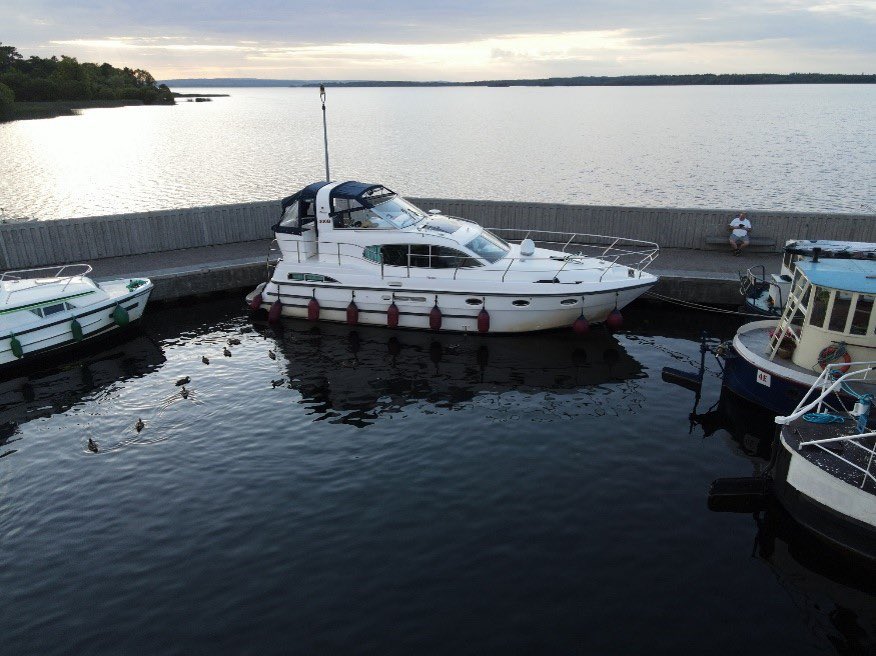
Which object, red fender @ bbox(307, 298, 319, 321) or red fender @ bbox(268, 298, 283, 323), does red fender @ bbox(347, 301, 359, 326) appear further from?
red fender @ bbox(268, 298, 283, 323)

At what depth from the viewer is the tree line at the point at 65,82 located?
122 m

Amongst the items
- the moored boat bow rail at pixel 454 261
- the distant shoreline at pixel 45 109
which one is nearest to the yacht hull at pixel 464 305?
the moored boat bow rail at pixel 454 261

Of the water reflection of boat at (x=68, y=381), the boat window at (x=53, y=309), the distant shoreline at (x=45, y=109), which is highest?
the distant shoreline at (x=45, y=109)

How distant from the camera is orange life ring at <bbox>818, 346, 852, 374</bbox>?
1286 cm

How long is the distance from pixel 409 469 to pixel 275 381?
5.67 metres

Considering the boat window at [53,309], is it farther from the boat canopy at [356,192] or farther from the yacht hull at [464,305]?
the boat canopy at [356,192]

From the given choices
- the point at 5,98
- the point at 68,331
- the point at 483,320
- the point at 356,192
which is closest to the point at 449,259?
the point at 483,320

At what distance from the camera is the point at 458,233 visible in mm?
19406

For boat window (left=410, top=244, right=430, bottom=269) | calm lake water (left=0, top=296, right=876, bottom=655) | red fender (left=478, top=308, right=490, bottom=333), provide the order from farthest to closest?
1. boat window (left=410, top=244, right=430, bottom=269)
2. red fender (left=478, top=308, right=490, bottom=333)
3. calm lake water (left=0, top=296, right=876, bottom=655)

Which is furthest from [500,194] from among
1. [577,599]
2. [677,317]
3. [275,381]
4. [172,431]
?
[577,599]

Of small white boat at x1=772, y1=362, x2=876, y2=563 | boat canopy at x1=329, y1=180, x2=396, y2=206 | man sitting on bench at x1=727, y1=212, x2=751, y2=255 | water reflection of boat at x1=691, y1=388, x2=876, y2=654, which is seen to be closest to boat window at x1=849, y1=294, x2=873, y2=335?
small white boat at x1=772, y1=362, x2=876, y2=563

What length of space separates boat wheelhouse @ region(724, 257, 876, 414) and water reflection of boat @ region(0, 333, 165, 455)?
15.5 m

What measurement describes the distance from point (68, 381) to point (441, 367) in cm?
1010

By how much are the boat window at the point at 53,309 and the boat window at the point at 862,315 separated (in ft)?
66.2
